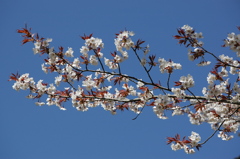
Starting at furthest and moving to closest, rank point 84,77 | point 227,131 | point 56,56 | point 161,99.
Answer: point 227,131
point 84,77
point 56,56
point 161,99

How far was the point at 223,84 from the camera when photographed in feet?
15.6

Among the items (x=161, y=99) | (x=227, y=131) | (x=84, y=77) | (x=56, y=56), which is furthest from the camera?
(x=227, y=131)

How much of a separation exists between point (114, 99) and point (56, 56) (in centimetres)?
151

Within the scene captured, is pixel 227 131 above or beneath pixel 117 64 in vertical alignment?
beneath

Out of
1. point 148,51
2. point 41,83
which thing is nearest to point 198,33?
point 148,51

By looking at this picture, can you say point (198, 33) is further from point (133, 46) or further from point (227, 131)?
point (227, 131)

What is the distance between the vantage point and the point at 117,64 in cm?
509

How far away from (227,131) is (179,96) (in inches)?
84.0

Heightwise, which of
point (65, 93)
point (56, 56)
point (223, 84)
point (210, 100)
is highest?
point (56, 56)

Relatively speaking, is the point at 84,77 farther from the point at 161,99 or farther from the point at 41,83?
the point at 161,99

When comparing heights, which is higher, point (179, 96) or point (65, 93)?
point (65, 93)

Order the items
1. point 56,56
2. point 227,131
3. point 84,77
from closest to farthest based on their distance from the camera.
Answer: point 56,56, point 84,77, point 227,131

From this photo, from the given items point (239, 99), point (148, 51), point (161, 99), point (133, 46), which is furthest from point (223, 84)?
point (133, 46)

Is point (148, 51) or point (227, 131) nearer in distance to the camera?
point (148, 51)
